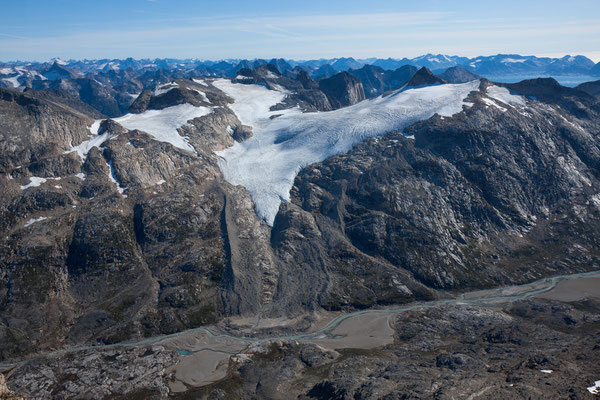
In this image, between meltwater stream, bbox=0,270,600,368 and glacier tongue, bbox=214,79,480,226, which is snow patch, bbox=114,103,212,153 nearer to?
glacier tongue, bbox=214,79,480,226

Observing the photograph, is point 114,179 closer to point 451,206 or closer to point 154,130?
point 154,130

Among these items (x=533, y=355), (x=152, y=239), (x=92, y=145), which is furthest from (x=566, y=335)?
(x=92, y=145)

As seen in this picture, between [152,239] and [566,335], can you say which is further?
[152,239]

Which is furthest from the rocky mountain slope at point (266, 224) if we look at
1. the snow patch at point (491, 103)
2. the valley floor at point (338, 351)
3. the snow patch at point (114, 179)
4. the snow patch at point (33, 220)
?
the valley floor at point (338, 351)

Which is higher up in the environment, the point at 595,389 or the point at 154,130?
the point at 154,130

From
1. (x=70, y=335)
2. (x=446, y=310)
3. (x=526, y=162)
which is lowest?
(x=70, y=335)

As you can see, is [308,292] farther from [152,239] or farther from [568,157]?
[568,157]

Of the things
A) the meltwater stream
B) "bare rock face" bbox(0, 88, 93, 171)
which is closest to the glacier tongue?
the meltwater stream

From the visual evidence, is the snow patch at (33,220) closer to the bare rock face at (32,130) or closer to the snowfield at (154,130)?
the bare rock face at (32,130)

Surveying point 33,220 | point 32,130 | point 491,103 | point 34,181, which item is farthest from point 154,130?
point 491,103
